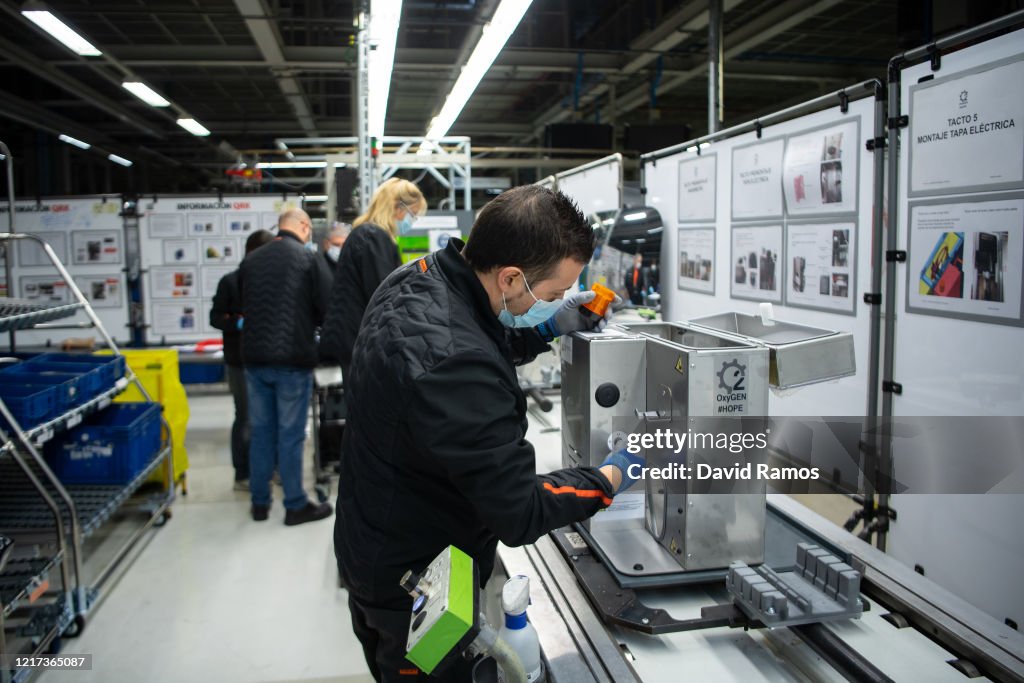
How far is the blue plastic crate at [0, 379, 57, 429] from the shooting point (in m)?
2.62

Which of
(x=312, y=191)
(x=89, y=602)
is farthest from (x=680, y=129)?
(x=312, y=191)

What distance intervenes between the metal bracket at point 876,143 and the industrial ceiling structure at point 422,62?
1968mm

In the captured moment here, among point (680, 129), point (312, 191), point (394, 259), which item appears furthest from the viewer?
point (312, 191)

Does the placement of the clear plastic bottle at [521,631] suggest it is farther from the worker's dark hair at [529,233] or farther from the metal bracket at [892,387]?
the metal bracket at [892,387]

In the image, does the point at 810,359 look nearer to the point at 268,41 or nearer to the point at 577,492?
the point at 577,492

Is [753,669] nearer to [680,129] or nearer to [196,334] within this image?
[196,334]

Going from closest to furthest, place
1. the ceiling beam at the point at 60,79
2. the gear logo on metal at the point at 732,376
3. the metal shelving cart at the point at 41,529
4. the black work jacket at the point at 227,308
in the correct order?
1. the gear logo on metal at the point at 732,376
2. the metal shelving cart at the point at 41,529
3. the black work jacket at the point at 227,308
4. the ceiling beam at the point at 60,79

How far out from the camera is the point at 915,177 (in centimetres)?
267

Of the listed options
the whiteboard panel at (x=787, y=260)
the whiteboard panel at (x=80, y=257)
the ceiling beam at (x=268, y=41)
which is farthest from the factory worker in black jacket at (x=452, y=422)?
the whiteboard panel at (x=80, y=257)

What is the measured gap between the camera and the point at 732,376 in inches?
55.2

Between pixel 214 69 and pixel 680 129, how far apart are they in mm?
5808

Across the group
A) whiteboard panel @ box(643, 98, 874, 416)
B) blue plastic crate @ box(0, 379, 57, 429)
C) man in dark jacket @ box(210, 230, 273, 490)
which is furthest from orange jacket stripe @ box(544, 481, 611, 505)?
man in dark jacket @ box(210, 230, 273, 490)

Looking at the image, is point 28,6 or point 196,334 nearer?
point 28,6

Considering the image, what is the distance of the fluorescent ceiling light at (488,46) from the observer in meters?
3.88
